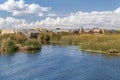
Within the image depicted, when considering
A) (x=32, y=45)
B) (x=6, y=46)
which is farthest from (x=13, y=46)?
(x=32, y=45)

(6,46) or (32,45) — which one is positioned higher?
(6,46)

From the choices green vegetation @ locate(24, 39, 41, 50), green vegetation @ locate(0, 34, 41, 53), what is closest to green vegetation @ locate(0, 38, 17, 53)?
green vegetation @ locate(0, 34, 41, 53)

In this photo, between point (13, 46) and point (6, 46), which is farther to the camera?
point (13, 46)

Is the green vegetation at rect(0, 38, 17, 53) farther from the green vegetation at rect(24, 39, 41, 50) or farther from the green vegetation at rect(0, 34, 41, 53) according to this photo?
the green vegetation at rect(24, 39, 41, 50)

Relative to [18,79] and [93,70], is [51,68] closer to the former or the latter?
[93,70]

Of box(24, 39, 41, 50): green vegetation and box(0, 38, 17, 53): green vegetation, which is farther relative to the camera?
box(24, 39, 41, 50): green vegetation

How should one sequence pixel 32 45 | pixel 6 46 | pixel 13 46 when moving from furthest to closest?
pixel 32 45
pixel 13 46
pixel 6 46

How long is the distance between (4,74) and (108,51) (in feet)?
92.3

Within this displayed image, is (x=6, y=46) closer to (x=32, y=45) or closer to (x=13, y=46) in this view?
(x=13, y=46)

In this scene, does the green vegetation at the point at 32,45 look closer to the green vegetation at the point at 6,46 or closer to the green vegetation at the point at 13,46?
the green vegetation at the point at 13,46

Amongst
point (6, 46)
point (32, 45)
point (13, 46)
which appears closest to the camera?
point (6, 46)

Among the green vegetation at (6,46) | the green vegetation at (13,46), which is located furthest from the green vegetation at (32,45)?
the green vegetation at (6,46)

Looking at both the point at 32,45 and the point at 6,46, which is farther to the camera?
the point at 32,45

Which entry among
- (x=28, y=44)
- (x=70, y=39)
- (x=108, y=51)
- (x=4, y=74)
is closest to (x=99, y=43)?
(x=108, y=51)
